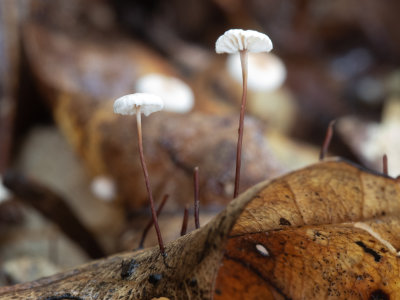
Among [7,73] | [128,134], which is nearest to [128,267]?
[128,134]

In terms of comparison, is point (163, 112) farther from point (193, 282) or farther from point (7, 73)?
point (193, 282)

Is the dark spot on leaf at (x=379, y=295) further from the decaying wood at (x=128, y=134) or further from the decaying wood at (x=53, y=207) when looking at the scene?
the decaying wood at (x=53, y=207)

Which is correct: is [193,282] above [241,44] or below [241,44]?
below

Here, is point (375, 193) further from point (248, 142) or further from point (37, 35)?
point (37, 35)

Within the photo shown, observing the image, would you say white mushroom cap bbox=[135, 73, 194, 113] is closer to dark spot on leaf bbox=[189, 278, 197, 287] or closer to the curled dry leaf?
the curled dry leaf

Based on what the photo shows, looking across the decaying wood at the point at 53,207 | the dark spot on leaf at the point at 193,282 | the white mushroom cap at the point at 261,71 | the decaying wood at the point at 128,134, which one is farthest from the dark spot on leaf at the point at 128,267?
the white mushroom cap at the point at 261,71

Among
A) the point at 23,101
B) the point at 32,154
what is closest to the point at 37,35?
the point at 23,101

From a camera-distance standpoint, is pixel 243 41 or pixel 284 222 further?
pixel 243 41
